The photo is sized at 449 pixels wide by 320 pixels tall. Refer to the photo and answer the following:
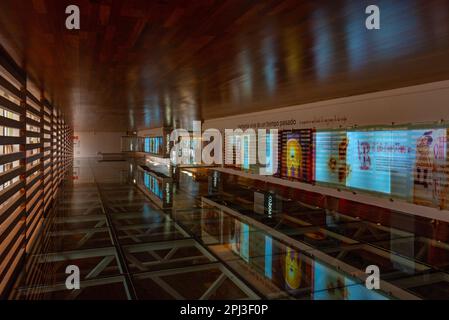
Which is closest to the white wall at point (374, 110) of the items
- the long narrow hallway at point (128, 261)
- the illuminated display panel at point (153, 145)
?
the long narrow hallway at point (128, 261)

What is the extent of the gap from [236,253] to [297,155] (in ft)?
16.0

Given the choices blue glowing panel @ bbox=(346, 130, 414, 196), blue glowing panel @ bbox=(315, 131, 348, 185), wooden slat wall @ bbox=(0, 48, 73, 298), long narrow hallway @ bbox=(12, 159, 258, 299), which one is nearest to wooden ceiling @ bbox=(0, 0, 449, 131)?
wooden slat wall @ bbox=(0, 48, 73, 298)

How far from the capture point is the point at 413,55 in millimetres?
3527

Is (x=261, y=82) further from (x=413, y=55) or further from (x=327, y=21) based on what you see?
(x=327, y=21)

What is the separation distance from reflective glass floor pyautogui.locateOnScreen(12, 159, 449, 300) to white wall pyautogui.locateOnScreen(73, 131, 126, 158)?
22629mm

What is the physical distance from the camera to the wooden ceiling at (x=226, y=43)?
2281 mm

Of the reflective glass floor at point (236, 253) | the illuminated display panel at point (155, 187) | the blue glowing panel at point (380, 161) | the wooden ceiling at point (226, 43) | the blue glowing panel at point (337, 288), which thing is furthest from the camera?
the illuminated display panel at point (155, 187)

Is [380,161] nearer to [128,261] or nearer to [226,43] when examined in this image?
[226,43]

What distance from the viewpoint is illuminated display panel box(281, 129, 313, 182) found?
312 inches

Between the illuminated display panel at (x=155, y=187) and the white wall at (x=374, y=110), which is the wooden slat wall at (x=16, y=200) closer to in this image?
the illuminated display panel at (x=155, y=187)

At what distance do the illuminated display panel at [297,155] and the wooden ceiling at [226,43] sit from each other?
2729 millimetres

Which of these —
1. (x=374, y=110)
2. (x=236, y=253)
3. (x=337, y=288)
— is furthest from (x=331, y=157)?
(x=337, y=288)

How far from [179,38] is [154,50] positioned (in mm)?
444
